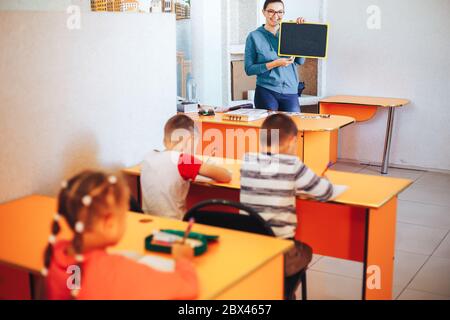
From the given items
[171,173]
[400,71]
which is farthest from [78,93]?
[400,71]

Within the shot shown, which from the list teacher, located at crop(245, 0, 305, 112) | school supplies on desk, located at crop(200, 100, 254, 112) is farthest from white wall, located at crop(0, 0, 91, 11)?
teacher, located at crop(245, 0, 305, 112)

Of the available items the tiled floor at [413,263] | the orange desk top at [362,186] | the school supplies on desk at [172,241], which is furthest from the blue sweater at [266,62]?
the school supplies on desk at [172,241]

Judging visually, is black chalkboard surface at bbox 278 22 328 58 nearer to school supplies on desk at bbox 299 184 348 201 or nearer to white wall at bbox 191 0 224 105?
white wall at bbox 191 0 224 105

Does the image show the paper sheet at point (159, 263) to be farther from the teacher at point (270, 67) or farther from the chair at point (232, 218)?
the teacher at point (270, 67)

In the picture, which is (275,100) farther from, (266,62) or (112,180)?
(112,180)

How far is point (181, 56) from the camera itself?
627 centimetres

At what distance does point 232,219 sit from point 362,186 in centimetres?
90

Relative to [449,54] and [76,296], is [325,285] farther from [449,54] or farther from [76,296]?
[449,54]

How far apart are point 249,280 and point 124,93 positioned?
1692 mm

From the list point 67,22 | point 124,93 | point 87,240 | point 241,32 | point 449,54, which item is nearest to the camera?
point 87,240

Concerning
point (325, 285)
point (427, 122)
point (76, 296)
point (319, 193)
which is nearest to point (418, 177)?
point (427, 122)

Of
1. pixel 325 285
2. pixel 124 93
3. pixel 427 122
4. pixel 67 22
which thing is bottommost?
pixel 325 285

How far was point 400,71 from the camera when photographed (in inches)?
247

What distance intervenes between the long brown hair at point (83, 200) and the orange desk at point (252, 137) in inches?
108
